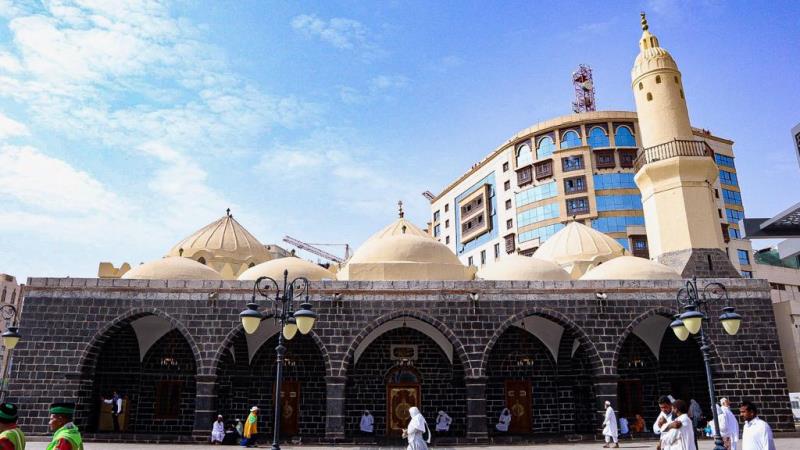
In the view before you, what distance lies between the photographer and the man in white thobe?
16.9ft

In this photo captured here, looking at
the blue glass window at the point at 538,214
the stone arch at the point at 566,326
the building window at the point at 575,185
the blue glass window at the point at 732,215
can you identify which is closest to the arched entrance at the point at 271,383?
the stone arch at the point at 566,326

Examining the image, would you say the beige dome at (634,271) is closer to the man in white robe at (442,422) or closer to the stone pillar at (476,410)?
the stone pillar at (476,410)

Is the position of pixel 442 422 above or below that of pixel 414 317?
below

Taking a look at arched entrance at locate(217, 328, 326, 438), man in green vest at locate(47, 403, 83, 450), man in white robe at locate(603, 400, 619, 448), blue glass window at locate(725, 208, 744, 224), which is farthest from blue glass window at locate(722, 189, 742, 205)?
man in green vest at locate(47, 403, 83, 450)

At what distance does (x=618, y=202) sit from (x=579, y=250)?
1913 centimetres

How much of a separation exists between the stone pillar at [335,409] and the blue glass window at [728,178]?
3867 cm

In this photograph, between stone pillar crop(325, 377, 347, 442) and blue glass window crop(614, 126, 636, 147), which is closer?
stone pillar crop(325, 377, 347, 442)

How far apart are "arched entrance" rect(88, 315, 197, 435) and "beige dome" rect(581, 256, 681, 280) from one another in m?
11.7

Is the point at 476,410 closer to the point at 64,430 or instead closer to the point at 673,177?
the point at 673,177

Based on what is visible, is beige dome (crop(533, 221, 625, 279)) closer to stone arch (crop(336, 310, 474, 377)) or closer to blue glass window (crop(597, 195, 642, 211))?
stone arch (crop(336, 310, 474, 377))

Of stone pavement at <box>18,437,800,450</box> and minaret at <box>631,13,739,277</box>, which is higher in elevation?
minaret at <box>631,13,739,277</box>

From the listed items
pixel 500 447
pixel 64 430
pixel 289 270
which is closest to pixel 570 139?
pixel 289 270

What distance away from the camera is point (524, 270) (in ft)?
54.4

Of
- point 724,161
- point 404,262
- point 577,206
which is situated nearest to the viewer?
point 404,262
